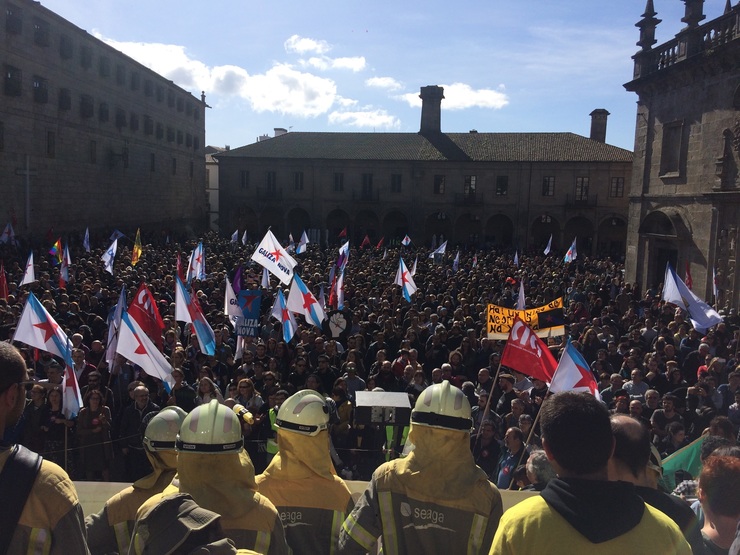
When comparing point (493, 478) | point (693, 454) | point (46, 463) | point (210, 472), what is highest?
point (46, 463)

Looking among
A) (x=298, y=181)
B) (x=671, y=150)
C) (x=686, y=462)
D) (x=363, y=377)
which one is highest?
(x=671, y=150)

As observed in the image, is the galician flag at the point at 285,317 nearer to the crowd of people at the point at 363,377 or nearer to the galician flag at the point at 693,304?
the crowd of people at the point at 363,377

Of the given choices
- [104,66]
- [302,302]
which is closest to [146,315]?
[302,302]

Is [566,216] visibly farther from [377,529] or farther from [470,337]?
[377,529]

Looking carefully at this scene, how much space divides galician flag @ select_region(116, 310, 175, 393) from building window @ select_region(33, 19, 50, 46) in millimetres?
27231

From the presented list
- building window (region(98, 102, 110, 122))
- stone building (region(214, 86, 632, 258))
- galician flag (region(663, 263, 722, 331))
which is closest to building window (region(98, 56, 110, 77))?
building window (region(98, 102, 110, 122))

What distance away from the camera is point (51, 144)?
31.1 metres

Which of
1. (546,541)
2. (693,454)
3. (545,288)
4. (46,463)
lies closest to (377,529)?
(546,541)

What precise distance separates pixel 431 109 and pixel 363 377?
4365 centimetres

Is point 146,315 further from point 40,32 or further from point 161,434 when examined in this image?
point 40,32

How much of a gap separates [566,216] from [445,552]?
44.2m

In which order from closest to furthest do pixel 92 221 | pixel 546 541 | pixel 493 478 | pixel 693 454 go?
pixel 546 541 < pixel 693 454 < pixel 493 478 < pixel 92 221

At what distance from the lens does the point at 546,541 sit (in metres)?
1.96

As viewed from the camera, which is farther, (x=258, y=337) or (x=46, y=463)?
(x=258, y=337)
